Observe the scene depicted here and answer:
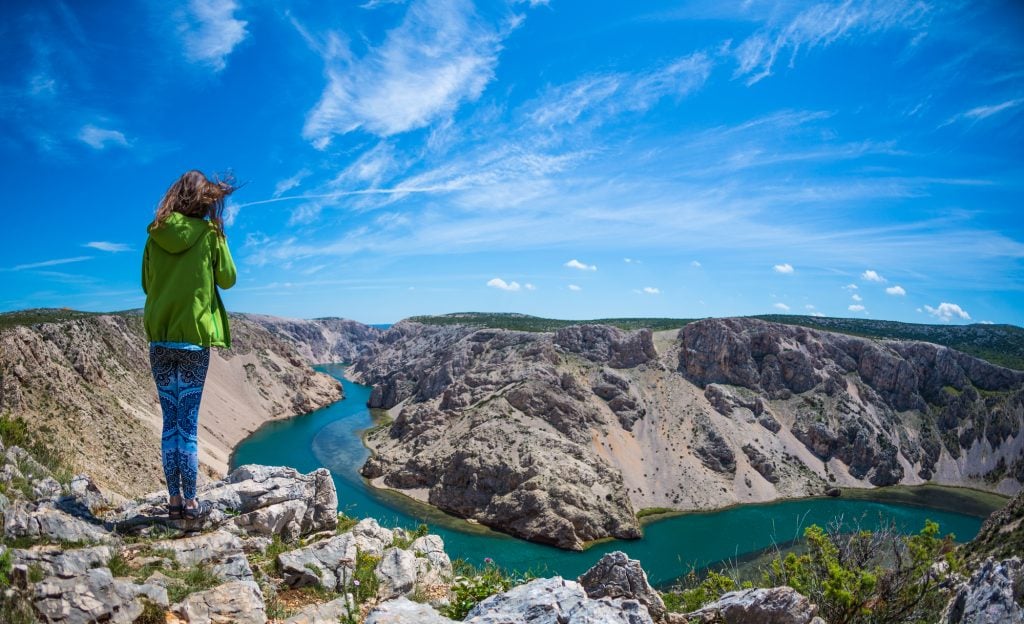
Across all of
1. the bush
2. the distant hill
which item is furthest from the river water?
the distant hill

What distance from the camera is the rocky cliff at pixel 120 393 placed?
25.1m

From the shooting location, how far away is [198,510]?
20.1 ft

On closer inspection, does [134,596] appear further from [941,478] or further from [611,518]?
[941,478]

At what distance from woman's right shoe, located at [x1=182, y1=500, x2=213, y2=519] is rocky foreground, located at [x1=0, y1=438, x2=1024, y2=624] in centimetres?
11

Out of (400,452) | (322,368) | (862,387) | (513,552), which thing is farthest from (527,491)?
(322,368)

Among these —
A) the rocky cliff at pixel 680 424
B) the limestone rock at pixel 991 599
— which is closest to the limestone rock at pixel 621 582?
the limestone rock at pixel 991 599

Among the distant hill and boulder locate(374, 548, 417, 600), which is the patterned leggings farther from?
Result: the distant hill

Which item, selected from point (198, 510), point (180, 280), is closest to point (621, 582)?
point (198, 510)

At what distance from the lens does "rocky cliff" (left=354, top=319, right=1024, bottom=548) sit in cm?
5750

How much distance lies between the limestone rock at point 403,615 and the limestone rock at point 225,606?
1.21 m

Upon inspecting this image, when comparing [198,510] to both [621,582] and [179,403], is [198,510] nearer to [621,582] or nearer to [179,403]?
[179,403]

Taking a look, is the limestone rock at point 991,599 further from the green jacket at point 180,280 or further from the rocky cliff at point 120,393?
the rocky cliff at point 120,393

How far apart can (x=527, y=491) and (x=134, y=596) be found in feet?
170

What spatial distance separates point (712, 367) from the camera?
87688mm
